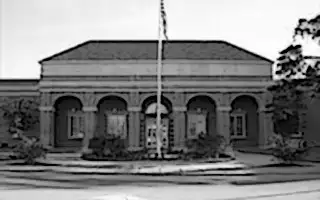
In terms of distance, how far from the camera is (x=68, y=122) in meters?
35.8

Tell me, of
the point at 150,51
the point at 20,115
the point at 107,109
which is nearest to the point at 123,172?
the point at 107,109

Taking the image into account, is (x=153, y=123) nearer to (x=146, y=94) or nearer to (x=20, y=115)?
(x=146, y=94)

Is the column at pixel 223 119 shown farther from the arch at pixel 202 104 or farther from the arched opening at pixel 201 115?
the arch at pixel 202 104

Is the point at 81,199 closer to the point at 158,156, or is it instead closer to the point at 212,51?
the point at 158,156

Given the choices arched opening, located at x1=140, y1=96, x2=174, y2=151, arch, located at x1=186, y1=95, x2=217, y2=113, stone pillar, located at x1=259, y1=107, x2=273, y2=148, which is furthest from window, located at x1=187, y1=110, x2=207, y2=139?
stone pillar, located at x1=259, y1=107, x2=273, y2=148

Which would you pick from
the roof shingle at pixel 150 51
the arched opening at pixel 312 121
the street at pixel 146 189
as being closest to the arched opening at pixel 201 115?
the roof shingle at pixel 150 51

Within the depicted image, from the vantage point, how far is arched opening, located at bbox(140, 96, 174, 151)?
115 ft

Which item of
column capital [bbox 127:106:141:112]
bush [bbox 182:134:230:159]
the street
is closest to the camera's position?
the street

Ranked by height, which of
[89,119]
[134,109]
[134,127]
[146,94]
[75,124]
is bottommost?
[134,127]

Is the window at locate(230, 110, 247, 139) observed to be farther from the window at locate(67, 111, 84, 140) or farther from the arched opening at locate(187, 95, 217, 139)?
the window at locate(67, 111, 84, 140)

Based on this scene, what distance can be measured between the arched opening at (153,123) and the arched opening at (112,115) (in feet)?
4.87

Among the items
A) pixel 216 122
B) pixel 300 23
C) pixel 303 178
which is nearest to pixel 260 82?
pixel 216 122

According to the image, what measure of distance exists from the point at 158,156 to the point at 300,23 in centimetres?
1189

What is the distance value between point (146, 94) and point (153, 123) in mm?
3019
